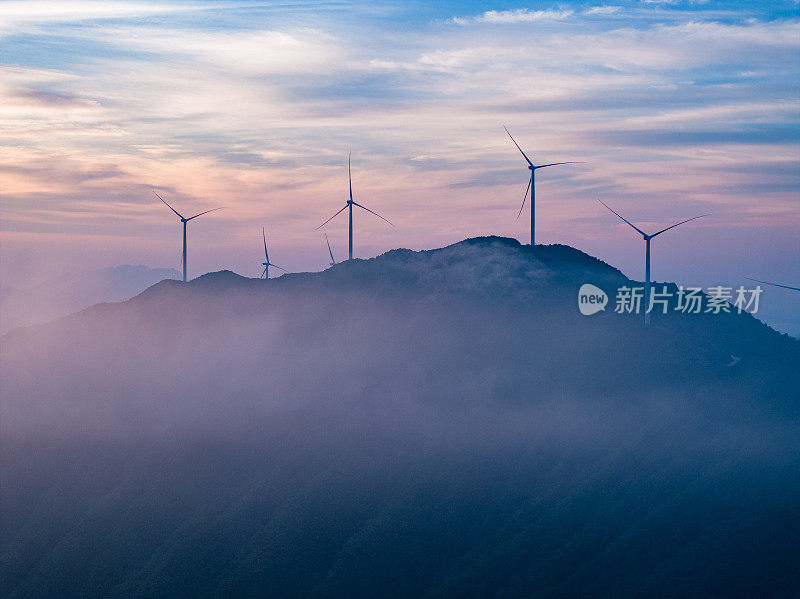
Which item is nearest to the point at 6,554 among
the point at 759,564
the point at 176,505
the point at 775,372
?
the point at 176,505

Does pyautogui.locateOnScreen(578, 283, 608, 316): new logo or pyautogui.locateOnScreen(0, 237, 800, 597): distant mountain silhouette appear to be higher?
pyautogui.locateOnScreen(578, 283, 608, 316): new logo

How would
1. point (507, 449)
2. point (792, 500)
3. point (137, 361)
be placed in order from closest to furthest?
1. point (792, 500)
2. point (507, 449)
3. point (137, 361)

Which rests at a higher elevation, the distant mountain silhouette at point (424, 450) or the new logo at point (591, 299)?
the new logo at point (591, 299)

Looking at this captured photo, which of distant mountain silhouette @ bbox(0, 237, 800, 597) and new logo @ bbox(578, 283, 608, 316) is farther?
new logo @ bbox(578, 283, 608, 316)

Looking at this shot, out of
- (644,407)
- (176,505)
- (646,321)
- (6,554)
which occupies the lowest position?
(6,554)

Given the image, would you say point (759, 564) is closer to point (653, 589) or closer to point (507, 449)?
point (653, 589)

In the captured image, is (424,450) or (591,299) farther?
(591,299)

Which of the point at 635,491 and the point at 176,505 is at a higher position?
the point at 635,491

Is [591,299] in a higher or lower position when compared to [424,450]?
higher
